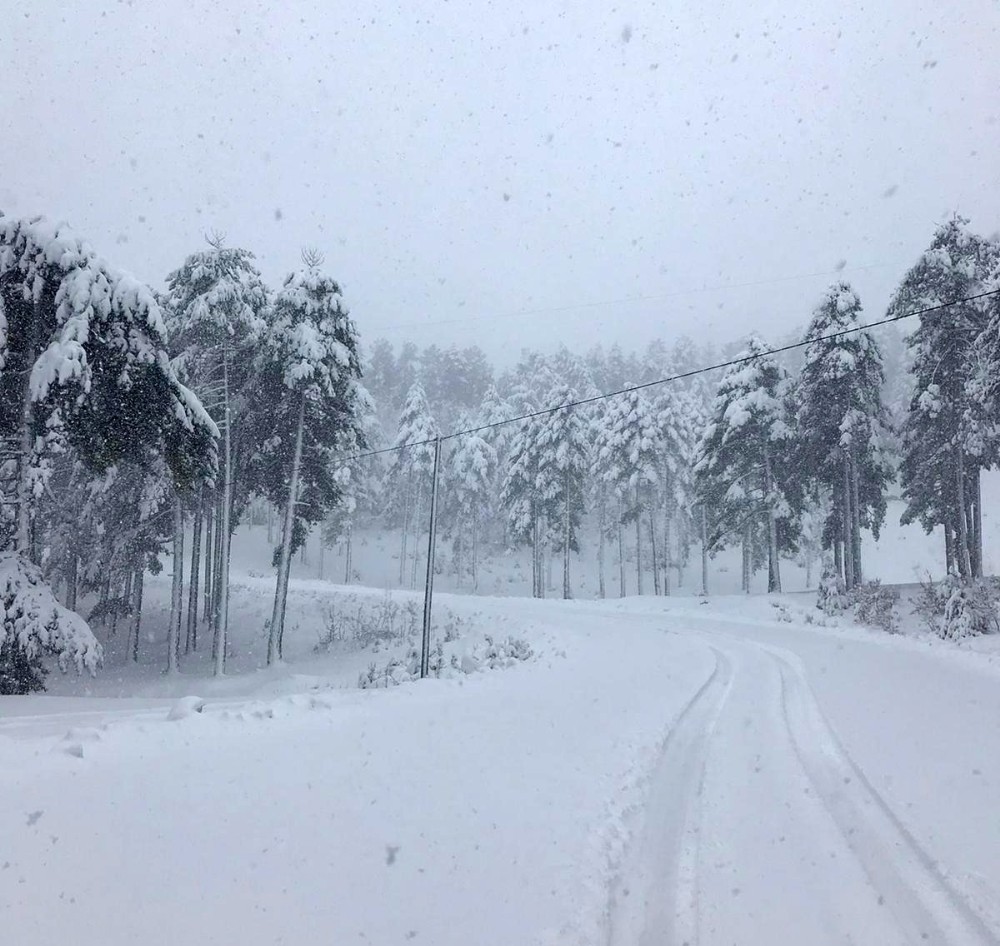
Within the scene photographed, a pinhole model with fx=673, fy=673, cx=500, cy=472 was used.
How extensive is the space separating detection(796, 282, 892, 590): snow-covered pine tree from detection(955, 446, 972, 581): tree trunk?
349 cm

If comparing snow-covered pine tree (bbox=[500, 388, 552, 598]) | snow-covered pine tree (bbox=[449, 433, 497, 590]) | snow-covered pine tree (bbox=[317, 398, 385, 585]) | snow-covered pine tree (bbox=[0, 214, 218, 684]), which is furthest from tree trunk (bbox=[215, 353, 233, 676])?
snow-covered pine tree (bbox=[449, 433, 497, 590])

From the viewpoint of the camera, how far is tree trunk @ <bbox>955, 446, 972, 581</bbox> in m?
25.1

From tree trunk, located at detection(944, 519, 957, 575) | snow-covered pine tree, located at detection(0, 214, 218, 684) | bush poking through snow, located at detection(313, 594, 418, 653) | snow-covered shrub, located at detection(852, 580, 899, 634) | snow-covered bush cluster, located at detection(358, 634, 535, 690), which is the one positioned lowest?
bush poking through snow, located at detection(313, 594, 418, 653)

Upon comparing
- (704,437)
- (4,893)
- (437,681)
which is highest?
(704,437)

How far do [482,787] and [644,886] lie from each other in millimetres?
1966

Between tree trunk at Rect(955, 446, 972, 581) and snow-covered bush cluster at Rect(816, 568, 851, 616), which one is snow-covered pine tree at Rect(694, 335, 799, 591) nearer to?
snow-covered bush cluster at Rect(816, 568, 851, 616)

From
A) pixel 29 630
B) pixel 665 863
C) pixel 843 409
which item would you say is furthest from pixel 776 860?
pixel 843 409

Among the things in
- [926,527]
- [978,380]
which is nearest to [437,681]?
[978,380]

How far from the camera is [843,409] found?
2848cm

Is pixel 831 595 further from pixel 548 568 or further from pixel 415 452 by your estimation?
pixel 415 452

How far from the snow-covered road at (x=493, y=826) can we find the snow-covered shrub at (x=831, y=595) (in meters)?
16.7

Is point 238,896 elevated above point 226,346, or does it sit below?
below

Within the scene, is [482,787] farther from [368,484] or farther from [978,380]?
[368,484]

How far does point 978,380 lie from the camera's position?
22.7 meters
